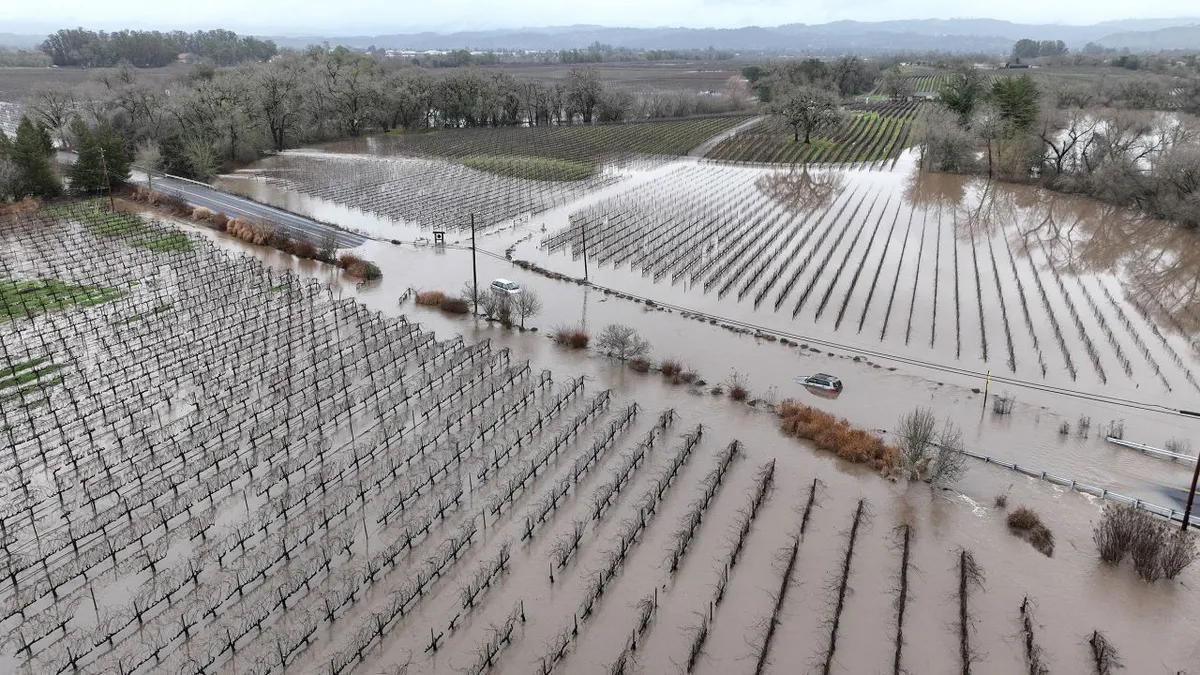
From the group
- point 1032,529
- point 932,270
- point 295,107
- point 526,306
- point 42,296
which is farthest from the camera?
point 295,107

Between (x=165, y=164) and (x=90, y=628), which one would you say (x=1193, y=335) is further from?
(x=165, y=164)

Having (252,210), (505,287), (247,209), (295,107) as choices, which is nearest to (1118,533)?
(505,287)

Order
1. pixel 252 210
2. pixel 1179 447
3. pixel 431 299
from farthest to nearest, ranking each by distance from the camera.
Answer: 1. pixel 252 210
2. pixel 431 299
3. pixel 1179 447

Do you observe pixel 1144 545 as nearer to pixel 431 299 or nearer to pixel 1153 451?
pixel 1153 451

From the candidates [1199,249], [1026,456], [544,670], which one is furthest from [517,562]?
[1199,249]

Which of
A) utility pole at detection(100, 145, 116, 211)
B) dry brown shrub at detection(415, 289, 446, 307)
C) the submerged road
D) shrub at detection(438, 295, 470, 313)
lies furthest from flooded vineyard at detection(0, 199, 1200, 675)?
utility pole at detection(100, 145, 116, 211)

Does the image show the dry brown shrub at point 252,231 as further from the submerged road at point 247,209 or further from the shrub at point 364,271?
the shrub at point 364,271
